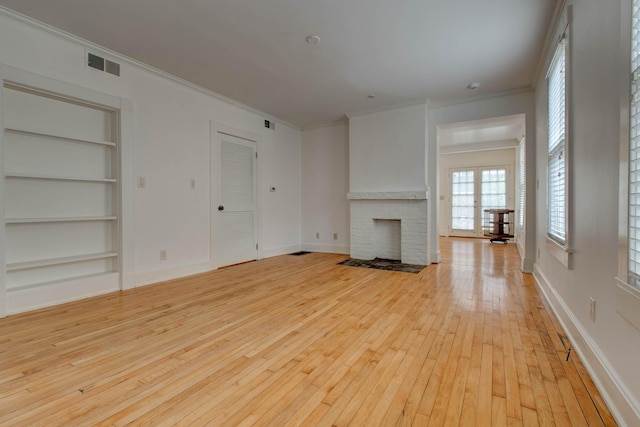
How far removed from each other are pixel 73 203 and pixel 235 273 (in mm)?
1963

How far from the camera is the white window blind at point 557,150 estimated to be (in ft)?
8.09

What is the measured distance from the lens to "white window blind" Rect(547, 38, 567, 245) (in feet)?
8.09

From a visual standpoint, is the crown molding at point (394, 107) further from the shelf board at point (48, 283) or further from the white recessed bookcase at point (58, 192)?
the shelf board at point (48, 283)

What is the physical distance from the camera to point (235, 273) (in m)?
4.18

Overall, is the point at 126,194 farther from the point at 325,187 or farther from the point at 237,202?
the point at 325,187

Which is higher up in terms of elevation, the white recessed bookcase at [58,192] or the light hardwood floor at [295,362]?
the white recessed bookcase at [58,192]

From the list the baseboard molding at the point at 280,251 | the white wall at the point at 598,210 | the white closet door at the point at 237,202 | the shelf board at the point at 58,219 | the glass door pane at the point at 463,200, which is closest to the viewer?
the white wall at the point at 598,210

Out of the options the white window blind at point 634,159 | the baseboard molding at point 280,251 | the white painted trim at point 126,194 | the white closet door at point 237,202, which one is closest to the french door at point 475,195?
the baseboard molding at point 280,251

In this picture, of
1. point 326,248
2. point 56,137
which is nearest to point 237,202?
point 326,248

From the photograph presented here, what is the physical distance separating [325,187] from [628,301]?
5.01 meters

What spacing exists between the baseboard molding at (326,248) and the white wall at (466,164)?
185 inches

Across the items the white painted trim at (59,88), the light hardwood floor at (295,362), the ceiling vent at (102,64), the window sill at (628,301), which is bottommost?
the light hardwood floor at (295,362)

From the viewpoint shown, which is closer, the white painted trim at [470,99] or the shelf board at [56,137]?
the shelf board at [56,137]

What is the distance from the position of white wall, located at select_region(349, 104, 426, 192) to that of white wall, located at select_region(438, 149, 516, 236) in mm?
4802
